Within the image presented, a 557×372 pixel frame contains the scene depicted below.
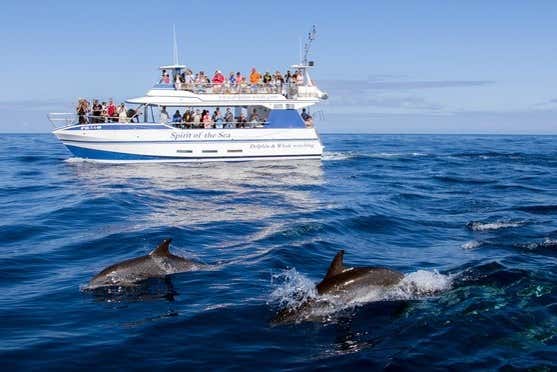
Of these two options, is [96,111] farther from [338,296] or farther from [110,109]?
[338,296]

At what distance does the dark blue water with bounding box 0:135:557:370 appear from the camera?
30.5 feet

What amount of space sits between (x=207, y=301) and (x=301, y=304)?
6.85 ft

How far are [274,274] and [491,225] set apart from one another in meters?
9.99

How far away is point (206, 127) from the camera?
44594mm

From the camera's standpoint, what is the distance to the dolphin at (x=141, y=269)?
12.6m

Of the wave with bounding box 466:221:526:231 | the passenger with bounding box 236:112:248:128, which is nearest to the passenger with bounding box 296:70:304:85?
the passenger with bounding box 236:112:248:128

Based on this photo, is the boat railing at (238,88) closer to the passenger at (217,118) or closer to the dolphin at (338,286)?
the passenger at (217,118)

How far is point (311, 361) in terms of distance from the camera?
8.80 metres

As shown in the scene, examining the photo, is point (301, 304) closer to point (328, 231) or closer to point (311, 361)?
point (311, 361)

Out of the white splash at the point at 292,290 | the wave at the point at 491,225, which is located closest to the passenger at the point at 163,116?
the wave at the point at 491,225

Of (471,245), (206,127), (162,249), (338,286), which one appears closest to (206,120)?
(206,127)

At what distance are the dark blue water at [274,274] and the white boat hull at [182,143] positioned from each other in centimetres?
930

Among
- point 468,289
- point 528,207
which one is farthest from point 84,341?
point 528,207

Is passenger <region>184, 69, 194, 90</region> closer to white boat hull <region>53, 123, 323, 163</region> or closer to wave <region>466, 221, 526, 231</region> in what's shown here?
white boat hull <region>53, 123, 323, 163</region>
